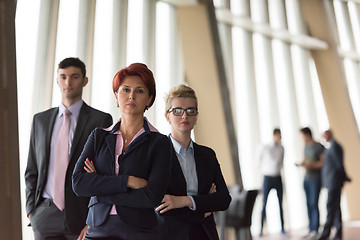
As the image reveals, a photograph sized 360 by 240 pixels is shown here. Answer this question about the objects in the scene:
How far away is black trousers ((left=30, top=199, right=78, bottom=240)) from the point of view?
6.30 feet

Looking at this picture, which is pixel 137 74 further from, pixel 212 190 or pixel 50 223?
pixel 50 223

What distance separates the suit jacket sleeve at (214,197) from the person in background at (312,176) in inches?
154

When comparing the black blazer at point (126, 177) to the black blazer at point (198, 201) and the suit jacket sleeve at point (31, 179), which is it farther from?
the suit jacket sleeve at point (31, 179)

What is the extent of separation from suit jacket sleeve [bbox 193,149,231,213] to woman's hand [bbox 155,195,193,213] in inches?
2.1

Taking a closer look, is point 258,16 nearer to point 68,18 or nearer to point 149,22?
point 149,22

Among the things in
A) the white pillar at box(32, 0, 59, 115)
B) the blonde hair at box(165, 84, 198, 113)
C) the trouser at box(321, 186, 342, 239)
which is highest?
the white pillar at box(32, 0, 59, 115)

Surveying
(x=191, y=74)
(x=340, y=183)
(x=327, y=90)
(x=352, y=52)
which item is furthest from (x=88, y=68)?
(x=352, y=52)

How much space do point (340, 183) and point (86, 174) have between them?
4.41 metres

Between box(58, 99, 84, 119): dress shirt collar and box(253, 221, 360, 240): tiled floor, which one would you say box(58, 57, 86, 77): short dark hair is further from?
box(253, 221, 360, 240): tiled floor

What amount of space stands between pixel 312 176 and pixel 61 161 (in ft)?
14.3

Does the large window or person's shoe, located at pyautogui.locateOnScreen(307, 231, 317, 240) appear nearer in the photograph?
the large window

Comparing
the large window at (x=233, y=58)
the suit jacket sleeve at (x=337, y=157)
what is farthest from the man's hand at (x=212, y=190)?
the suit jacket sleeve at (x=337, y=157)

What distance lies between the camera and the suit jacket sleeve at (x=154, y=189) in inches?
53.8

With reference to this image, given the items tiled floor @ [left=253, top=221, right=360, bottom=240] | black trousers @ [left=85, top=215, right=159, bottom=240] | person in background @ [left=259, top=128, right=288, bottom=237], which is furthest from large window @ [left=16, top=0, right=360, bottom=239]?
black trousers @ [left=85, top=215, right=159, bottom=240]
